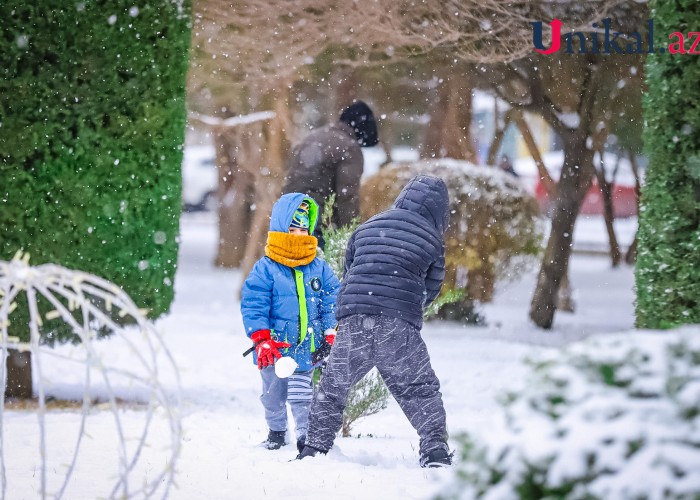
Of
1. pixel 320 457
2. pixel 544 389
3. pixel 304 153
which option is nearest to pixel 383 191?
pixel 304 153

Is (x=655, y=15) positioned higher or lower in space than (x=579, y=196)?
higher

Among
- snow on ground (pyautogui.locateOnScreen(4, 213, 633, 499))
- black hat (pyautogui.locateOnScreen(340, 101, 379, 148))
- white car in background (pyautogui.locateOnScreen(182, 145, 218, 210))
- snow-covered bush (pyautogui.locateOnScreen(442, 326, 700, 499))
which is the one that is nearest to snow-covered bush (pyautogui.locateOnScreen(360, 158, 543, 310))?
snow on ground (pyautogui.locateOnScreen(4, 213, 633, 499))

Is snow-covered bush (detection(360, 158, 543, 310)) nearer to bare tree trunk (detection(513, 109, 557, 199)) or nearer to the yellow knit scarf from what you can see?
bare tree trunk (detection(513, 109, 557, 199))

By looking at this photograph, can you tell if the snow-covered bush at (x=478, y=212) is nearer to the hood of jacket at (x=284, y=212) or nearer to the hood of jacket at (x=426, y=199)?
the hood of jacket at (x=284, y=212)

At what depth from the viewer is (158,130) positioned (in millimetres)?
6805

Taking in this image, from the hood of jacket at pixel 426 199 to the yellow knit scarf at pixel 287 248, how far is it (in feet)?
1.97

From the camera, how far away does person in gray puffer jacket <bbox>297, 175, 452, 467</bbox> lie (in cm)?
441

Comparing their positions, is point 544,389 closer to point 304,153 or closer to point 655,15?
point 655,15

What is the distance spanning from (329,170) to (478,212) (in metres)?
3.49

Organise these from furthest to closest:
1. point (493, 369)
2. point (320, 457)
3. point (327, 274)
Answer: point (493, 369), point (327, 274), point (320, 457)

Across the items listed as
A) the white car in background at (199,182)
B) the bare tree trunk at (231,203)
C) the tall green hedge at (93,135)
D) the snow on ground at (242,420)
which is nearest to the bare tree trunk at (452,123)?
the snow on ground at (242,420)

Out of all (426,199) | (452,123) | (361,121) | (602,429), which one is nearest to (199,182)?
(452,123)

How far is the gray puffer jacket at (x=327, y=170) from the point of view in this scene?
684 cm

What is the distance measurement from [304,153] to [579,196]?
15.7 ft
